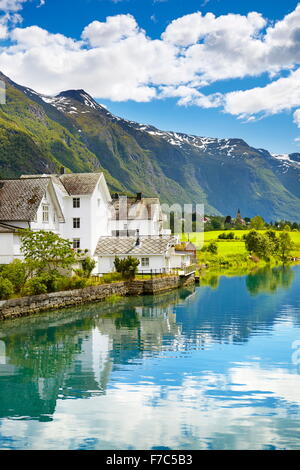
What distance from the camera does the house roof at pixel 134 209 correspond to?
73.2 meters

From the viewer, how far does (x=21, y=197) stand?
4747 cm

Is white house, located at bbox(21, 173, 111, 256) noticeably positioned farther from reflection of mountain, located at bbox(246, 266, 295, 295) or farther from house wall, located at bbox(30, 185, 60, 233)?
reflection of mountain, located at bbox(246, 266, 295, 295)

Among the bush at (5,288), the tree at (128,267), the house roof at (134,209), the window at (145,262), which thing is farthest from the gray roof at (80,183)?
the bush at (5,288)

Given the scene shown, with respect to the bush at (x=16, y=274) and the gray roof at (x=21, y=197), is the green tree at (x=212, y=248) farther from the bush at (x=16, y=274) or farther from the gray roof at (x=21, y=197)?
the bush at (x=16, y=274)

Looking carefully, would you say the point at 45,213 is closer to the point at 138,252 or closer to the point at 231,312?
the point at 138,252

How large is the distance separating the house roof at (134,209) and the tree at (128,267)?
1933cm

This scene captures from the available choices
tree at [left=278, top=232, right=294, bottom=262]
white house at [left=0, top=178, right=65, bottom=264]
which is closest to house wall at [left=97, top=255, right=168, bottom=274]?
white house at [left=0, top=178, right=65, bottom=264]

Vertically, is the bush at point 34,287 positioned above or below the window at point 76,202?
below

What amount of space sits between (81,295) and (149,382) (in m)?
24.9

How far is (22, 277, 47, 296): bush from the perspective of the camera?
38594 millimetres

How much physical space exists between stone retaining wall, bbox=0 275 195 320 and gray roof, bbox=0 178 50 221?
8.28 meters

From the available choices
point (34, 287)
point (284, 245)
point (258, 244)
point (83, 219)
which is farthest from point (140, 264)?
point (284, 245)
